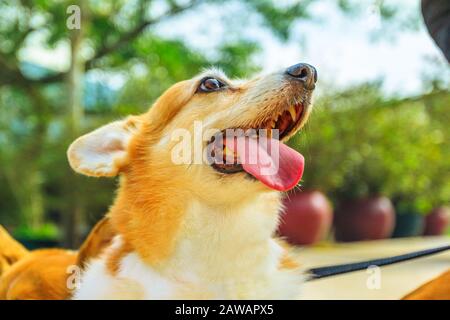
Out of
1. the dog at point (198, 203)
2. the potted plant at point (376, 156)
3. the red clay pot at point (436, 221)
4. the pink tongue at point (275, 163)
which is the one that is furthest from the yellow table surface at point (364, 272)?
the red clay pot at point (436, 221)

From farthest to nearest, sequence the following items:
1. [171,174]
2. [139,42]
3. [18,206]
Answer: [18,206] < [139,42] < [171,174]

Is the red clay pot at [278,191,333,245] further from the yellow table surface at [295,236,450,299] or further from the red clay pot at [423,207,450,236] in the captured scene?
the red clay pot at [423,207,450,236]

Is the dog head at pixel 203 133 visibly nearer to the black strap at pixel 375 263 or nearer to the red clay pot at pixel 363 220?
the black strap at pixel 375 263

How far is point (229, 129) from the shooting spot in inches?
35.8

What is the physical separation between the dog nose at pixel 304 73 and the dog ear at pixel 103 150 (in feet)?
0.96

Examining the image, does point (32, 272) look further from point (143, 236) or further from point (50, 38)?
point (50, 38)

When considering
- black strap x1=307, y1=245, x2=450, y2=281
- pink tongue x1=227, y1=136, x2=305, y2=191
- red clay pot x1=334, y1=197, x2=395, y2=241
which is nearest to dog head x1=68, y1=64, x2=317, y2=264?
pink tongue x1=227, y1=136, x2=305, y2=191

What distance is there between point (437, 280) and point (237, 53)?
241 cm

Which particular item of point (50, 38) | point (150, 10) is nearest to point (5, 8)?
point (50, 38)

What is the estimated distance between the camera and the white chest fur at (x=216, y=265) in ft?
3.01

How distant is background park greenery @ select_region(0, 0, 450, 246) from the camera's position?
11.5 ft

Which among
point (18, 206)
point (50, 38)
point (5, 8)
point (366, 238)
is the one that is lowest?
point (366, 238)

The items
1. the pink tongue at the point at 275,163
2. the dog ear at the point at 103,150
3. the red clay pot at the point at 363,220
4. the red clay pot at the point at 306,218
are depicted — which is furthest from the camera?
the red clay pot at the point at 363,220

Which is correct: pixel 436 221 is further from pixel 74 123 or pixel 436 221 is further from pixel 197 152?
pixel 197 152
